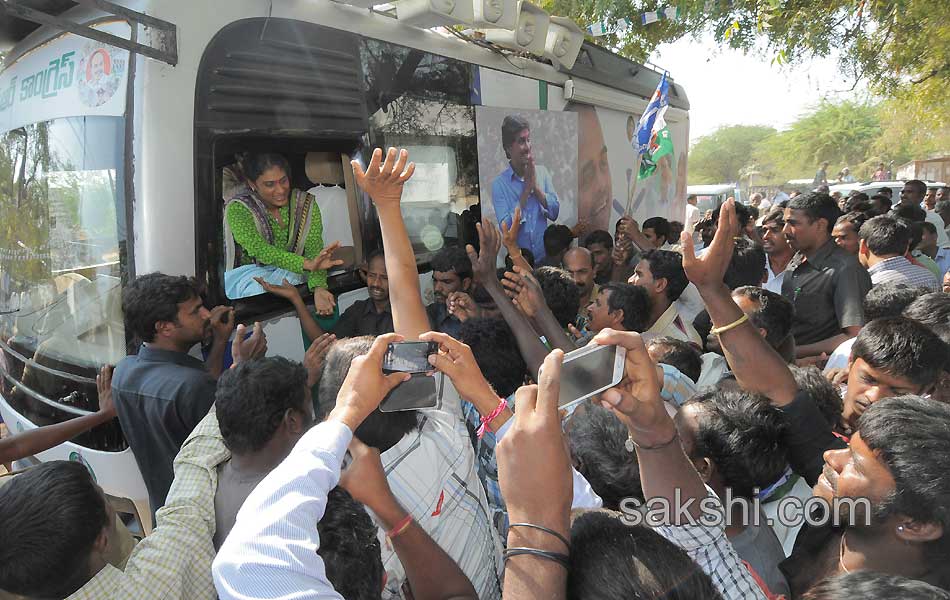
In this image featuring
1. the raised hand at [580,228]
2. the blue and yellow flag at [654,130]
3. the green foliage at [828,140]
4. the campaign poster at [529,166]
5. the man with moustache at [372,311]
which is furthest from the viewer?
the green foliage at [828,140]

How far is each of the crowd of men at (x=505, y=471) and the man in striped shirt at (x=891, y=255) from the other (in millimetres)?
1194

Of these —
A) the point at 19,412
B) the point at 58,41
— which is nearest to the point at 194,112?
the point at 58,41

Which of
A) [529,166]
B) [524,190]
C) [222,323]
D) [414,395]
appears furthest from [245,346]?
[529,166]

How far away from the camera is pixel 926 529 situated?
133 centimetres

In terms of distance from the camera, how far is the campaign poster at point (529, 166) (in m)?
4.64

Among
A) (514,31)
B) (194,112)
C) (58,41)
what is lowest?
(194,112)

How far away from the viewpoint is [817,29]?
7.44 m

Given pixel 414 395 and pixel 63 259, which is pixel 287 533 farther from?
pixel 63 259

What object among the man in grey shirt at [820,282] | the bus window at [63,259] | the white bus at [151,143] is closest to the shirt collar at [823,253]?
the man in grey shirt at [820,282]

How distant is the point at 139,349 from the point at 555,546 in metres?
2.31

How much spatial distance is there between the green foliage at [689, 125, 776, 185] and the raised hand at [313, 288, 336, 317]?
50.9 metres

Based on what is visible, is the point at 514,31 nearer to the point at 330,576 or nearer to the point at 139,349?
the point at 139,349

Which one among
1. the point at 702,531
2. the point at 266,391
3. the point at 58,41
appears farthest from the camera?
the point at 58,41

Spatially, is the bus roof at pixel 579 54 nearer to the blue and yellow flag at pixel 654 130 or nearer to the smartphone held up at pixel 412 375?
the blue and yellow flag at pixel 654 130
